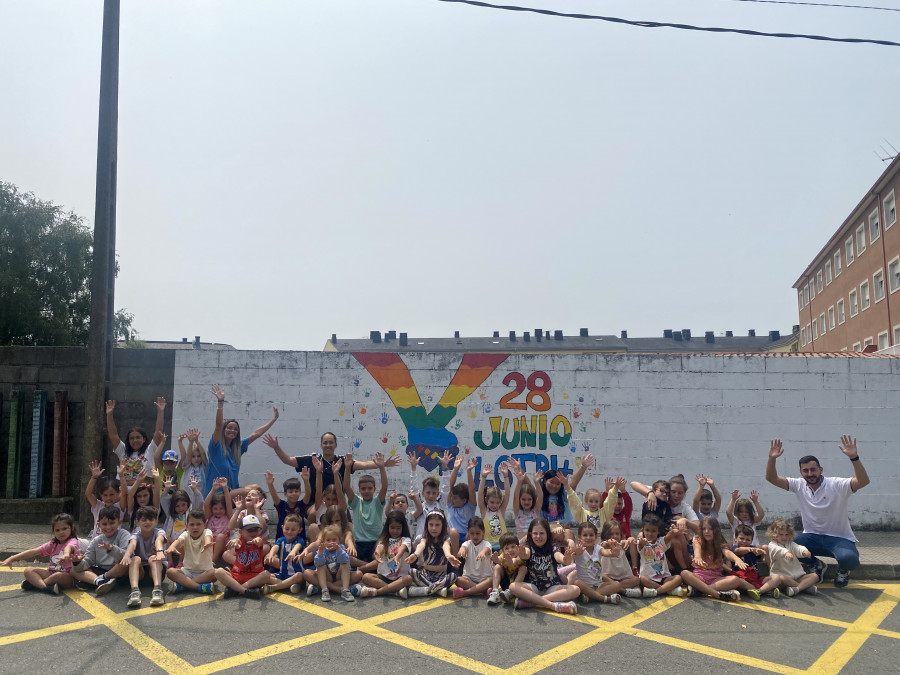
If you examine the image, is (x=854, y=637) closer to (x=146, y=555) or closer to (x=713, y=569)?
(x=713, y=569)

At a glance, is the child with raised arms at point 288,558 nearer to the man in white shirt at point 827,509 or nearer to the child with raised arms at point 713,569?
the child with raised arms at point 713,569

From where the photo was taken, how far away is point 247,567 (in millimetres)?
6094

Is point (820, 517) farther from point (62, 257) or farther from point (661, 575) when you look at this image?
point (62, 257)

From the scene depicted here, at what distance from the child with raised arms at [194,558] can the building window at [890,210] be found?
114ft

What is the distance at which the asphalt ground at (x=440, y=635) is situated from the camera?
4.26m

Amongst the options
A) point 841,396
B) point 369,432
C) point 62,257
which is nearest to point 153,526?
point 369,432

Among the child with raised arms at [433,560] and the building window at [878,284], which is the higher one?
the building window at [878,284]

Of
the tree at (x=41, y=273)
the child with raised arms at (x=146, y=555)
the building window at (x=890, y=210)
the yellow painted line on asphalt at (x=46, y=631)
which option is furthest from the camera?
the building window at (x=890, y=210)

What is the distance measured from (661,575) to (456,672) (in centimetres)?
280

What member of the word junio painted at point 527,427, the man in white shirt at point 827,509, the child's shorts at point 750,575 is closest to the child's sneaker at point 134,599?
the word junio painted at point 527,427

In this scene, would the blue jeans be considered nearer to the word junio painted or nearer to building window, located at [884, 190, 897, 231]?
the word junio painted

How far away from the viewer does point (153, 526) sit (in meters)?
6.34

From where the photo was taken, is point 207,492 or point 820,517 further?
point 207,492

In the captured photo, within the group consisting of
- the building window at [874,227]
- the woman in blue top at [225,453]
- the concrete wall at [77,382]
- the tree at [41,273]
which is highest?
the building window at [874,227]
